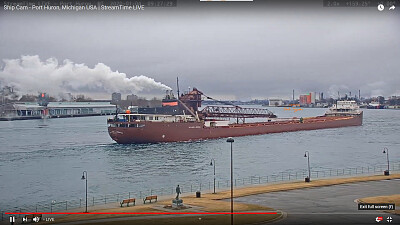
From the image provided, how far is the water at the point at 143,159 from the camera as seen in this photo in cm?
2208

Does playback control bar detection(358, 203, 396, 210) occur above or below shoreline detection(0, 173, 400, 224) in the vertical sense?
above

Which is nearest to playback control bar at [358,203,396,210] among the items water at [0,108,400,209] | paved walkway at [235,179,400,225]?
paved walkway at [235,179,400,225]

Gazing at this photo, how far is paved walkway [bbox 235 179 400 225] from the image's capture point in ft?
38.2

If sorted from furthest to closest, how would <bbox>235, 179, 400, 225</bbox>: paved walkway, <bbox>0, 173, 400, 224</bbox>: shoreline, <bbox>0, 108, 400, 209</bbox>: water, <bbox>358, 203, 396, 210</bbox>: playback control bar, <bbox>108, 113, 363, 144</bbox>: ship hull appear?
<bbox>108, 113, 363, 144</bbox>: ship hull → <bbox>0, 108, 400, 209</bbox>: water → <bbox>0, 173, 400, 224</bbox>: shoreline → <bbox>358, 203, 396, 210</bbox>: playback control bar → <bbox>235, 179, 400, 225</bbox>: paved walkway

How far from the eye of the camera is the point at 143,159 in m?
29.0

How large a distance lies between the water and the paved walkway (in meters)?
7.37

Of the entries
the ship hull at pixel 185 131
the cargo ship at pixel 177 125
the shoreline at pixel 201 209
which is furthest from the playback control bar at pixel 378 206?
the ship hull at pixel 185 131

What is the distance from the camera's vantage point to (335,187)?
16.8m

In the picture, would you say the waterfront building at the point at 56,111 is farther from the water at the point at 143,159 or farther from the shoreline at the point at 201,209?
the shoreline at the point at 201,209

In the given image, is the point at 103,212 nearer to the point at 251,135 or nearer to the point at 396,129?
the point at 251,135

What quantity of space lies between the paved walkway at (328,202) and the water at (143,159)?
7370mm

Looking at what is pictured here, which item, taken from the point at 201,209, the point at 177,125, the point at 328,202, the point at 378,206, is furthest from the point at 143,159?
the point at 378,206

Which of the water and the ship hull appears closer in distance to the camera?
the water

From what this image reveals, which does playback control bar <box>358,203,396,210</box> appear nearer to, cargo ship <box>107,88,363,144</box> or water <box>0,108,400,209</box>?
water <box>0,108,400,209</box>
